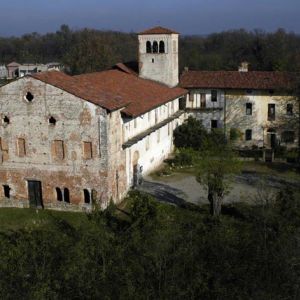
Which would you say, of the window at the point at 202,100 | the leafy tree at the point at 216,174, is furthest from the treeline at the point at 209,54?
the leafy tree at the point at 216,174

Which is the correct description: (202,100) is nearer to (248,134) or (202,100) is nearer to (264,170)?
(248,134)

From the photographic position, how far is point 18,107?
100ft

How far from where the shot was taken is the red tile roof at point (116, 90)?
2957 cm

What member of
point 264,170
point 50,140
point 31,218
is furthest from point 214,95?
point 31,218

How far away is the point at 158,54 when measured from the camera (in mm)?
45875

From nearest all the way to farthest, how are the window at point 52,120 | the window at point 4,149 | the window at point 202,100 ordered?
the window at point 52,120, the window at point 4,149, the window at point 202,100

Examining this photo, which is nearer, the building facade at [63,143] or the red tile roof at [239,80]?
the building facade at [63,143]

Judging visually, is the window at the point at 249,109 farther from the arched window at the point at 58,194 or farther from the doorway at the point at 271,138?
the arched window at the point at 58,194

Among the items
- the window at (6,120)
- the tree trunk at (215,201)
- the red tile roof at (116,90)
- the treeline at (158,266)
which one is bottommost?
the tree trunk at (215,201)

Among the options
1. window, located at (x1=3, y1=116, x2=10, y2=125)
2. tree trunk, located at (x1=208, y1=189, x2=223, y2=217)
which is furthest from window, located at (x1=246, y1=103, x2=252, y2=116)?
window, located at (x1=3, y1=116, x2=10, y2=125)

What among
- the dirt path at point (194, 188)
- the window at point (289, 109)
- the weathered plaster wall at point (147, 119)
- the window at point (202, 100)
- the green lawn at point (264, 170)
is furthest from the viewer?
the window at point (202, 100)

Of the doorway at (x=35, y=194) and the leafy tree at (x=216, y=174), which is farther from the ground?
the leafy tree at (x=216, y=174)

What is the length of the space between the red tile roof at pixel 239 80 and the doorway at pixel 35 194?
A: 19.8m

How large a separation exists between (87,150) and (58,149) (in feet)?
6.04
